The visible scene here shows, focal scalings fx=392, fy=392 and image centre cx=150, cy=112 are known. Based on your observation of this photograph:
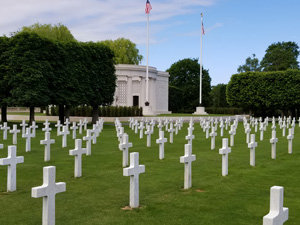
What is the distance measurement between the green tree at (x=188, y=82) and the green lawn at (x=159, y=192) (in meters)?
58.9

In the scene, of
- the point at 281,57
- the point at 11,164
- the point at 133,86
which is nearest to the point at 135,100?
the point at 133,86

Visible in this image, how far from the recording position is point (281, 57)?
222 ft

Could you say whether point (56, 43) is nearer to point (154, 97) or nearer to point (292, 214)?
point (292, 214)

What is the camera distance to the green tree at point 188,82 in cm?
7125

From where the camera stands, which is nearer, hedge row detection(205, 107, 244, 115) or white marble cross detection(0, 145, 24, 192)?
white marble cross detection(0, 145, 24, 192)

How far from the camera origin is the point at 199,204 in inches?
253

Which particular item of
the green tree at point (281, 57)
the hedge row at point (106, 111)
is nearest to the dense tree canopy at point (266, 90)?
the hedge row at point (106, 111)

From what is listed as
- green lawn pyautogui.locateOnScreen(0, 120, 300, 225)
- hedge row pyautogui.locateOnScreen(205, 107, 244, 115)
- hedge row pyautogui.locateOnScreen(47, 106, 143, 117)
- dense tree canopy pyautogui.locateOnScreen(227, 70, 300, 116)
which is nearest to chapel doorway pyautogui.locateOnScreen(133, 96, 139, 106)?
hedge row pyautogui.locateOnScreen(47, 106, 143, 117)

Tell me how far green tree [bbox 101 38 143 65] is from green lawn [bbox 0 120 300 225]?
54.9 m

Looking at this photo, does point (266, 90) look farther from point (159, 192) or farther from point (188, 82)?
point (159, 192)

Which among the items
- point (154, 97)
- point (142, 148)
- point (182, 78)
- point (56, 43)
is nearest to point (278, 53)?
point (182, 78)

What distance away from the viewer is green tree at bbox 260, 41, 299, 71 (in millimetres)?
67062

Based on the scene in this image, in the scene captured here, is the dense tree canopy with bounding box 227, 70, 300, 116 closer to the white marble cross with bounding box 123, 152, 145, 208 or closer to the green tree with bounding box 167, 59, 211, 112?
the green tree with bounding box 167, 59, 211, 112

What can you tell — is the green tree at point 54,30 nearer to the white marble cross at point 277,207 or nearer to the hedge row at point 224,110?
the hedge row at point 224,110
